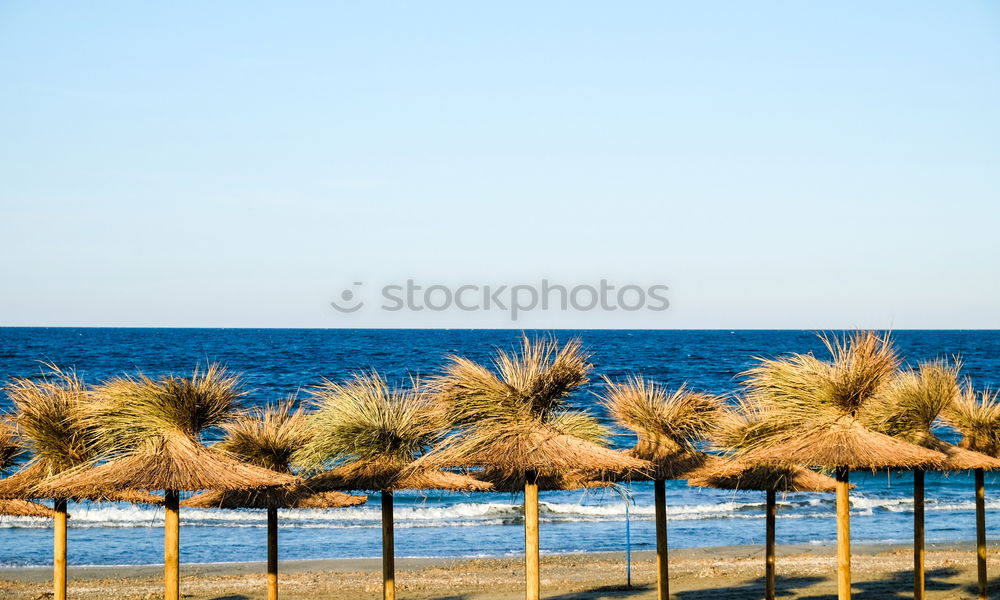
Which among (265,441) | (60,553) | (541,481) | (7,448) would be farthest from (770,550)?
(7,448)

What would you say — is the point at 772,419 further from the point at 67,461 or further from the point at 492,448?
the point at 67,461

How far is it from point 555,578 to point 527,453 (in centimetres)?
880

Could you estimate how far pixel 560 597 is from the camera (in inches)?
676

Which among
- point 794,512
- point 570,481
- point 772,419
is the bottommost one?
point 794,512

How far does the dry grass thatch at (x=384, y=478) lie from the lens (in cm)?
1212

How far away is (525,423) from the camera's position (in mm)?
11375

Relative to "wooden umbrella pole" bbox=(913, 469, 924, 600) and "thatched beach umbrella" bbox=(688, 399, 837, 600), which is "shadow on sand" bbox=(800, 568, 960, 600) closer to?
"thatched beach umbrella" bbox=(688, 399, 837, 600)

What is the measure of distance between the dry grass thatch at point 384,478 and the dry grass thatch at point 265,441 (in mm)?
829

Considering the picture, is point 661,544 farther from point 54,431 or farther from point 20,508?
point 20,508

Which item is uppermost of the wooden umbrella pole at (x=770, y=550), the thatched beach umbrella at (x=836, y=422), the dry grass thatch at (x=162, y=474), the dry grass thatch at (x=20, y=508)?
the thatched beach umbrella at (x=836, y=422)

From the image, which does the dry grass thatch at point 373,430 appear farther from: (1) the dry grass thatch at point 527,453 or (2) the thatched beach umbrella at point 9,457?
(2) the thatched beach umbrella at point 9,457

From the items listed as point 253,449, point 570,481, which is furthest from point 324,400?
point 570,481

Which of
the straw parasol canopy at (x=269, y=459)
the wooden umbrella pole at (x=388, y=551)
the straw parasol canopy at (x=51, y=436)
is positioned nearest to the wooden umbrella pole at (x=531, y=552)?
the wooden umbrella pole at (x=388, y=551)

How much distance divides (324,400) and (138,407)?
2.76 m
